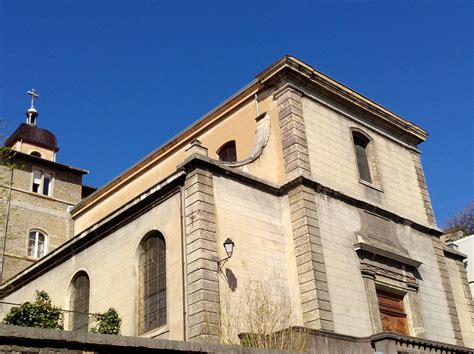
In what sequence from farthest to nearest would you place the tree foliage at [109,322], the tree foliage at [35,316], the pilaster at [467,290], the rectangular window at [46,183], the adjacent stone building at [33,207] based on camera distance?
the rectangular window at [46,183] → the adjacent stone building at [33,207] → the pilaster at [467,290] → the tree foliage at [35,316] → the tree foliage at [109,322]

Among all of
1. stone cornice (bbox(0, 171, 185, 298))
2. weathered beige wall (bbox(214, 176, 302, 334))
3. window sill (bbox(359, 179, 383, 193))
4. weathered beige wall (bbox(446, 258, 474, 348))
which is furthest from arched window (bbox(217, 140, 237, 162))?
weathered beige wall (bbox(446, 258, 474, 348))

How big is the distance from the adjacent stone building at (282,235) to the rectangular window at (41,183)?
26.4 ft

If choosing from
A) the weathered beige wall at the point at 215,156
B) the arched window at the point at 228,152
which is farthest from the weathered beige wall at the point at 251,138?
the arched window at the point at 228,152

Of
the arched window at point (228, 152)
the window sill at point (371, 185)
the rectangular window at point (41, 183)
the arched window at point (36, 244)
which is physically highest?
the rectangular window at point (41, 183)

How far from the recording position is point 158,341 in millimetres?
8180

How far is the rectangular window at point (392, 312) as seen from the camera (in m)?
17.1

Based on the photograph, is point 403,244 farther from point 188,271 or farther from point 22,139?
point 22,139

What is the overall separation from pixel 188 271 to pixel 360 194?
6916 mm

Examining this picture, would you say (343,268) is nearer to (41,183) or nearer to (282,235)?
(282,235)

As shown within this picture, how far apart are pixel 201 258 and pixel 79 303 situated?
639cm

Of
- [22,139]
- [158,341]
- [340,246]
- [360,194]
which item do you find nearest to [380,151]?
[360,194]

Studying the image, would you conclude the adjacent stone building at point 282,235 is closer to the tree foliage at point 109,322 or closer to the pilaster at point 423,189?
the pilaster at point 423,189

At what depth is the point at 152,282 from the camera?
51.8ft

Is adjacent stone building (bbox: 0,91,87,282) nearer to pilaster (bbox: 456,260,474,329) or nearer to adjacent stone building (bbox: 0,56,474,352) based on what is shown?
adjacent stone building (bbox: 0,56,474,352)
